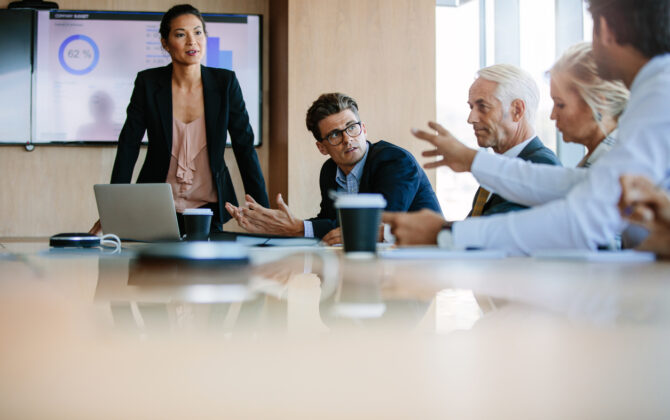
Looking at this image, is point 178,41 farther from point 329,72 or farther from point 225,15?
point 225,15

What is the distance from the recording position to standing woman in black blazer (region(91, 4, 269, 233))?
2723 mm

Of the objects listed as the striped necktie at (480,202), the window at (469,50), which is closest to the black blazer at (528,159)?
the striped necktie at (480,202)

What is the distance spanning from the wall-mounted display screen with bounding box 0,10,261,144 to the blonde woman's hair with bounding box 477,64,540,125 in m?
2.58

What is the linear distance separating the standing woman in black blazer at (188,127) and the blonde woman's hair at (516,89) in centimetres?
111

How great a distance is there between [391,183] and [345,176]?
0.46 m

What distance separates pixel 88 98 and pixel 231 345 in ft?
14.5

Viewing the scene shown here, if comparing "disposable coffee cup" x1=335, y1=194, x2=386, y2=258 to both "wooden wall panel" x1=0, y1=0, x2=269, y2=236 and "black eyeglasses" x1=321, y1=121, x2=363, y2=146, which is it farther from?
"wooden wall panel" x1=0, y1=0, x2=269, y2=236

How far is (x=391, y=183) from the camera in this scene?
2338 mm

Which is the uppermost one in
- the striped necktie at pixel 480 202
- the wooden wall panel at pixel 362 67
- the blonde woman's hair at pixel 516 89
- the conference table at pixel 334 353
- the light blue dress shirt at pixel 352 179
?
the wooden wall panel at pixel 362 67

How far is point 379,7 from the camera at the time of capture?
13.1 feet

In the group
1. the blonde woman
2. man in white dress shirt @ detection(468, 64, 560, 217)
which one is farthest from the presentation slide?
the blonde woman

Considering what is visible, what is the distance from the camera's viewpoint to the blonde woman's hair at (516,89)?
229 cm

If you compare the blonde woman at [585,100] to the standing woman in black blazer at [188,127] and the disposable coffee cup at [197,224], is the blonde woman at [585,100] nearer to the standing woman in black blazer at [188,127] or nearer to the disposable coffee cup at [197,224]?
the disposable coffee cup at [197,224]

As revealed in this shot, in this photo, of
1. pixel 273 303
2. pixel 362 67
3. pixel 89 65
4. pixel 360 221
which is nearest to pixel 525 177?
pixel 360 221
